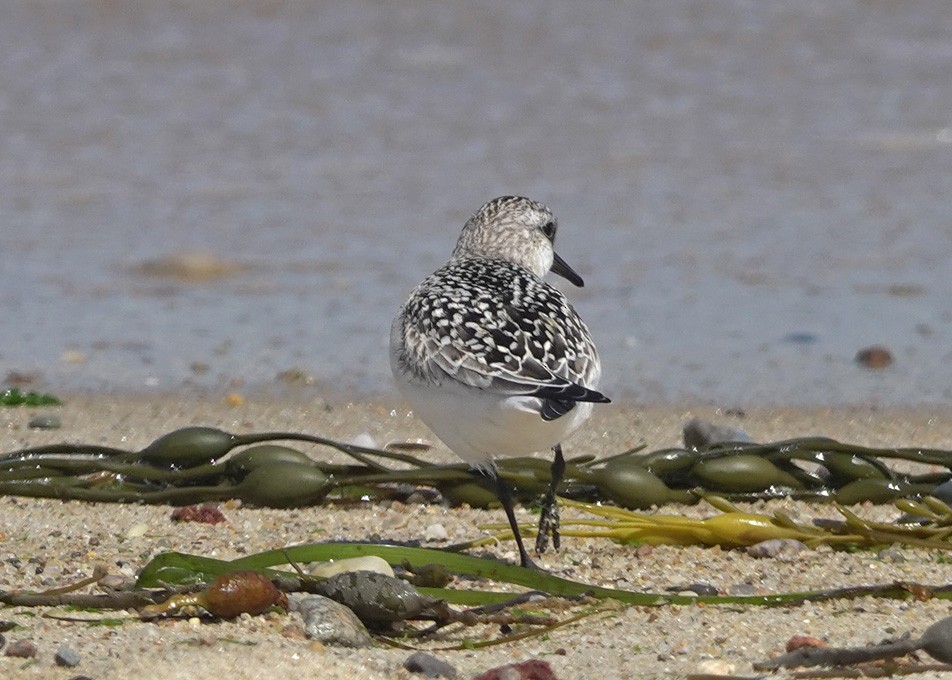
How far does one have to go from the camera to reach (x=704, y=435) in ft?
14.1

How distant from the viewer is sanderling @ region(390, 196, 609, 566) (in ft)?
10.2

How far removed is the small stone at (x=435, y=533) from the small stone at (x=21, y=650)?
1.24m

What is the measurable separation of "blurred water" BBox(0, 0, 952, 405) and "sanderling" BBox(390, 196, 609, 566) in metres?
2.01

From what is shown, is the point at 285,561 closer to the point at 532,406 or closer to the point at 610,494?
the point at 532,406

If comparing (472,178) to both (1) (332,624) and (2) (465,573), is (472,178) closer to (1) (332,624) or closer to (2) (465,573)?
(2) (465,573)

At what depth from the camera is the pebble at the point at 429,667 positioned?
2488 millimetres

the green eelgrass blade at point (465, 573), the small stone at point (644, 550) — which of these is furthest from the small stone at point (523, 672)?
the small stone at point (644, 550)

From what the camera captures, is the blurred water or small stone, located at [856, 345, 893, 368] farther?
the blurred water

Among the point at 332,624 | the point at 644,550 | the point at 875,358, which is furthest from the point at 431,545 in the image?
the point at 875,358

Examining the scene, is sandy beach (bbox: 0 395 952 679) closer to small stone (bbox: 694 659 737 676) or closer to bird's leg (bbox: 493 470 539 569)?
small stone (bbox: 694 659 737 676)

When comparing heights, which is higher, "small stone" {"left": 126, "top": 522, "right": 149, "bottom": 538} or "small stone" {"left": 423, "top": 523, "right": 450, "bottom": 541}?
"small stone" {"left": 423, "top": 523, "right": 450, "bottom": 541}

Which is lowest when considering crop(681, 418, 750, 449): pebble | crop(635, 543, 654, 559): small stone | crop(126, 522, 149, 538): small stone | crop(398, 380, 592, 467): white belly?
crop(126, 522, 149, 538): small stone

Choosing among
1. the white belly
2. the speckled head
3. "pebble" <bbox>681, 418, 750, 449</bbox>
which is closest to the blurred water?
"pebble" <bbox>681, 418, 750, 449</bbox>

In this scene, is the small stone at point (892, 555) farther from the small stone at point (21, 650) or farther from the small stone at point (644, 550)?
the small stone at point (21, 650)
